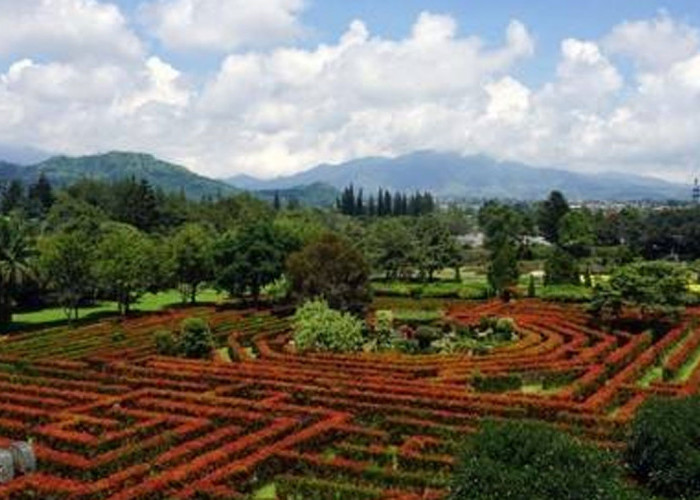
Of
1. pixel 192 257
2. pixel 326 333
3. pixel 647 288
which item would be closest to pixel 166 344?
pixel 326 333

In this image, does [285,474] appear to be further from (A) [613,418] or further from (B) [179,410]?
(A) [613,418]

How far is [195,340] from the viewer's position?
46.0 m

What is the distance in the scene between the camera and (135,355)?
4609 cm

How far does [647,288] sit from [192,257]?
3638 centimetres

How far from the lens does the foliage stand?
53.6 metres

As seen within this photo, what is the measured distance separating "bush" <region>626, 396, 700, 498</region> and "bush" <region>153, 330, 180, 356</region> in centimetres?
2727

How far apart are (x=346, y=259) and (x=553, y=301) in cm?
2086

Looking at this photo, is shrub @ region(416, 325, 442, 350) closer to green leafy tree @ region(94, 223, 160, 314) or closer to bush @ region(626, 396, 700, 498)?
bush @ region(626, 396, 700, 498)

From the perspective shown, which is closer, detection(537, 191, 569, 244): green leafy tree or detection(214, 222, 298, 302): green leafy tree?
detection(214, 222, 298, 302): green leafy tree

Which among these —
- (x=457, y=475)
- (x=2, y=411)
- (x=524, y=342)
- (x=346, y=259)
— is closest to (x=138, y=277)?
(x=346, y=259)

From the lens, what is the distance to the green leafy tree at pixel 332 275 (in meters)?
58.2

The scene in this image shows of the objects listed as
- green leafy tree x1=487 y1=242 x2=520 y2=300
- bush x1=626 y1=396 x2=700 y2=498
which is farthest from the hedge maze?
green leafy tree x1=487 y1=242 x2=520 y2=300

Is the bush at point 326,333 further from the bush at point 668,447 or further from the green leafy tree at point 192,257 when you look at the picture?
the green leafy tree at point 192,257

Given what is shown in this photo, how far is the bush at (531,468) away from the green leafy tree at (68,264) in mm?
47906
